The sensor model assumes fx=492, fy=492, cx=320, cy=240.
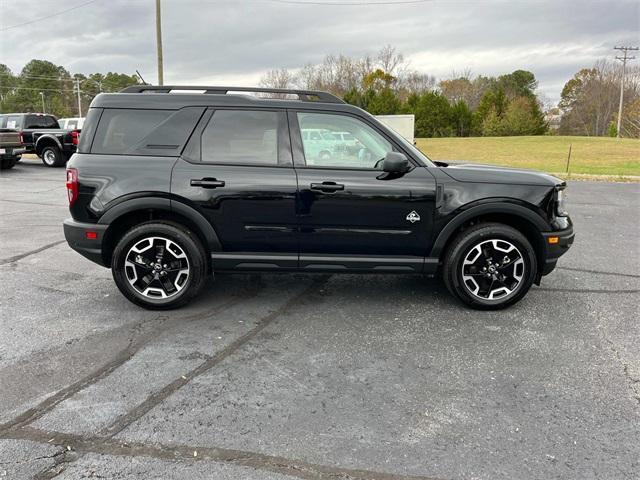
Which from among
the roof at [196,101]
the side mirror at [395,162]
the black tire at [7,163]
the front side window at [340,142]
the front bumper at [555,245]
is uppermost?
the roof at [196,101]

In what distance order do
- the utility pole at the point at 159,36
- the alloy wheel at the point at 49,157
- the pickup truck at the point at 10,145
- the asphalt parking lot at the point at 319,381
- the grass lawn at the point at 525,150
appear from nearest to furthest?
the asphalt parking lot at the point at 319,381 → the pickup truck at the point at 10,145 → the alloy wheel at the point at 49,157 → the utility pole at the point at 159,36 → the grass lawn at the point at 525,150

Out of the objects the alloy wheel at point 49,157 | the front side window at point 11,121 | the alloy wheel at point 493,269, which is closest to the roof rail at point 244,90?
the alloy wheel at point 493,269

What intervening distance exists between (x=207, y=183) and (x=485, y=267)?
2559 millimetres

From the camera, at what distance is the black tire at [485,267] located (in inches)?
170

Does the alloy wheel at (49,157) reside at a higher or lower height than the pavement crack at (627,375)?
higher

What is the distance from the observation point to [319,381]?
323 cm

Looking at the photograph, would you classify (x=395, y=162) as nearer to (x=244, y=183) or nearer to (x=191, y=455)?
(x=244, y=183)

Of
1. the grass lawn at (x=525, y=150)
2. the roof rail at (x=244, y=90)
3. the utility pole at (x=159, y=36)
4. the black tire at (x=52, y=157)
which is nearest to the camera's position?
the roof rail at (x=244, y=90)

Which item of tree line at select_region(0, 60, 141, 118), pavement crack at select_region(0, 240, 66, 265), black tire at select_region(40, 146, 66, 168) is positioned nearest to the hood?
pavement crack at select_region(0, 240, 66, 265)

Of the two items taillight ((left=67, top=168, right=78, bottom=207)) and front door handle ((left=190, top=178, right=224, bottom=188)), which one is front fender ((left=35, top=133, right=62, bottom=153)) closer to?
taillight ((left=67, top=168, right=78, bottom=207))

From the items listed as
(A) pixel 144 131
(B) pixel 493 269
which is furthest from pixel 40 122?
(B) pixel 493 269

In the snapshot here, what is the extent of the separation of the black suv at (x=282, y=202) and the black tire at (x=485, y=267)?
0.4 inches

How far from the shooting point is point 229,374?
3.31 m

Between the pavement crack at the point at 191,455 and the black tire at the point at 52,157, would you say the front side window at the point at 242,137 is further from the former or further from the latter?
the black tire at the point at 52,157
